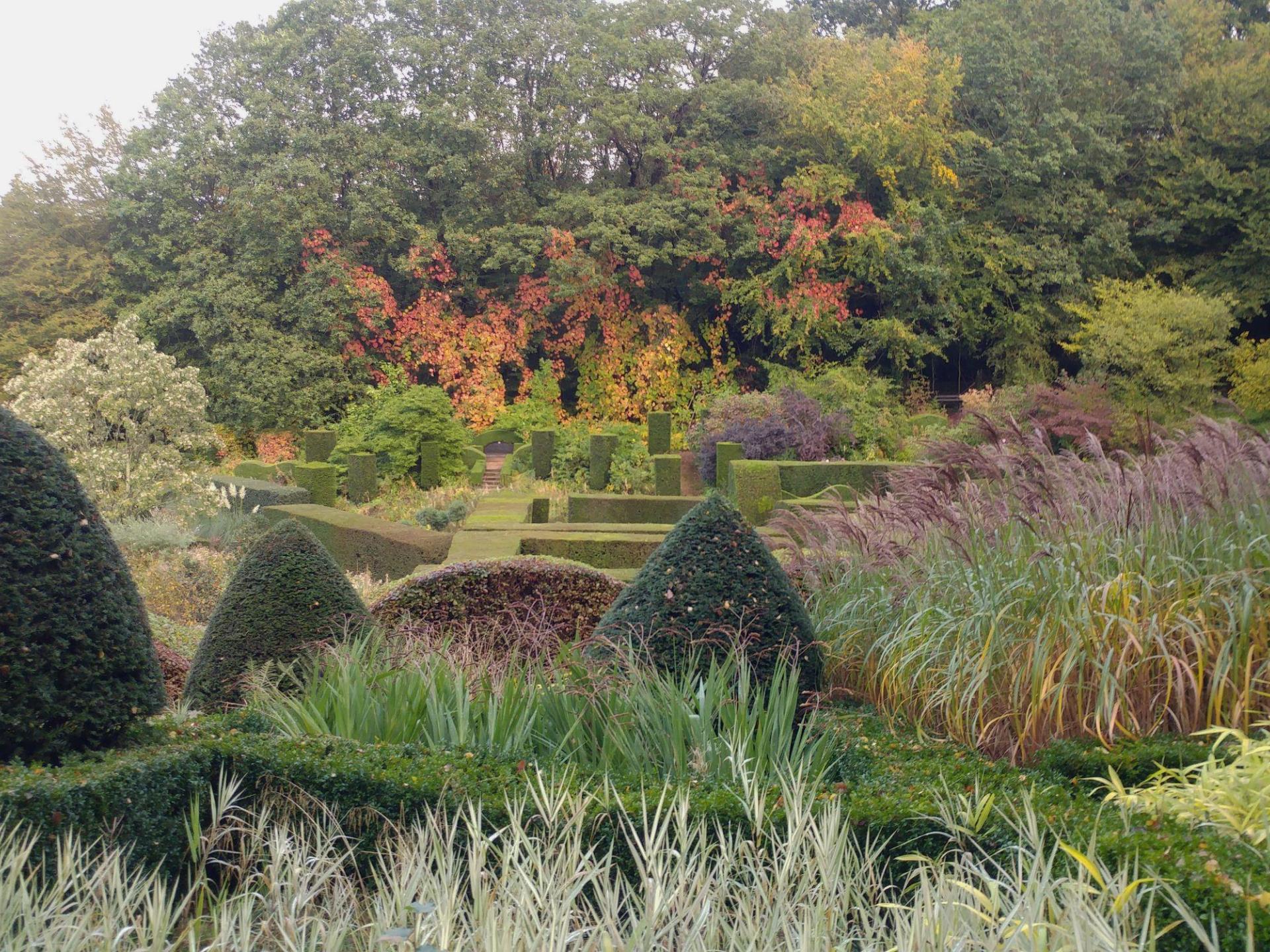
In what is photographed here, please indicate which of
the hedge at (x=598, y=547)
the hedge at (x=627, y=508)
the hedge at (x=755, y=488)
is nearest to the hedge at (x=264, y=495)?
the hedge at (x=627, y=508)

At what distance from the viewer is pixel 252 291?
21531 mm

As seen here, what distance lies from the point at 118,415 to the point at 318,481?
2847 millimetres

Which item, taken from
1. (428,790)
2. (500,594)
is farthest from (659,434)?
(428,790)

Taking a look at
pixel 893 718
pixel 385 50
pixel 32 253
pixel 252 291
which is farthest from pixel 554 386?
pixel 893 718

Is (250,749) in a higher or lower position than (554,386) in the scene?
lower

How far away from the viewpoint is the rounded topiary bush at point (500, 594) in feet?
20.1

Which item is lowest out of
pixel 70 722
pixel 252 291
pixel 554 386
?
pixel 70 722

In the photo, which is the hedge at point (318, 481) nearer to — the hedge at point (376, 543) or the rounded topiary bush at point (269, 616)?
the hedge at point (376, 543)

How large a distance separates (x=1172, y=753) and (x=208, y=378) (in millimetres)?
21788

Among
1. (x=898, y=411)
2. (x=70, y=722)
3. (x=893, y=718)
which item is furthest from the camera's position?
(x=898, y=411)

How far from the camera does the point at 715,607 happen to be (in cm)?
421

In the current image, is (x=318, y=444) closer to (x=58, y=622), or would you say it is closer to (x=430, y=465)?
(x=430, y=465)

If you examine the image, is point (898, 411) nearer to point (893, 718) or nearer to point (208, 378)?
point (208, 378)

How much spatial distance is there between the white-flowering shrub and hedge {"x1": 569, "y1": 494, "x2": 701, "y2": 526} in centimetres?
495
